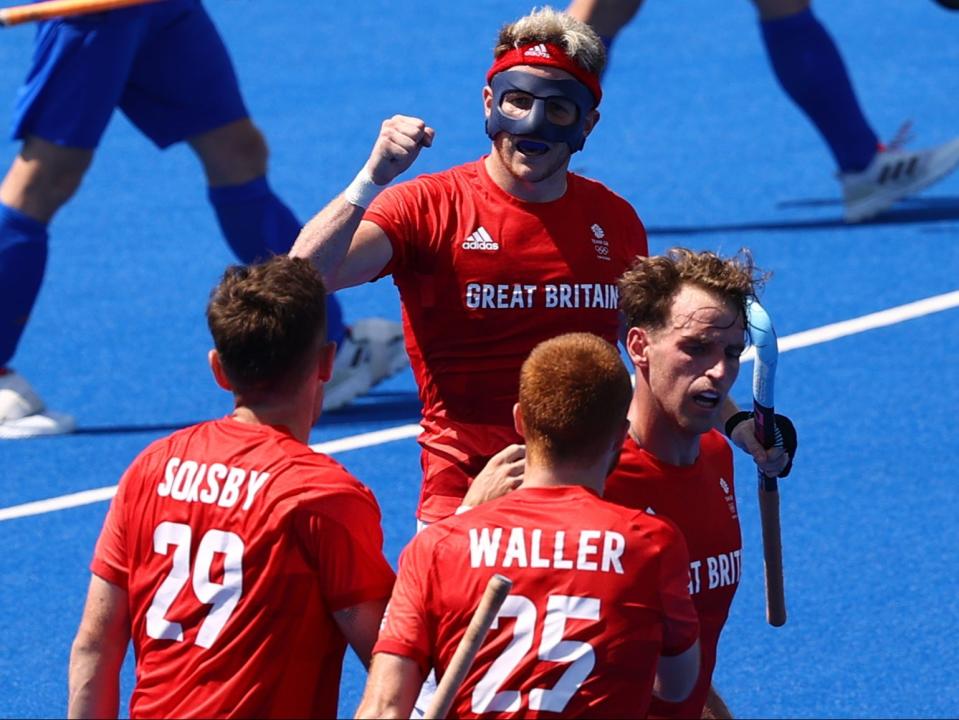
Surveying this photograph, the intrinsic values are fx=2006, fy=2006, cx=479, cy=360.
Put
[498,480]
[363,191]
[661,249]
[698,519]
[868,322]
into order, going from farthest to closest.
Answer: [661,249] < [868,322] < [363,191] < [698,519] < [498,480]

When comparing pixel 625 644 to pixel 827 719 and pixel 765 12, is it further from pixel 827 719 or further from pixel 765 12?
pixel 765 12

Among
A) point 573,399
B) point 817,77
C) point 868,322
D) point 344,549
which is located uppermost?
point 817,77

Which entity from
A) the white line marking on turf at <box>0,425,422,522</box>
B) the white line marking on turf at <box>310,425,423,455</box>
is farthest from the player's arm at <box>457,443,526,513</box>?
the white line marking on turf at <box>310,425,423,455</box>

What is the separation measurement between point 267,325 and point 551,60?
1415 millimetres

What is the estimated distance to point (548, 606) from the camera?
367 centimetres

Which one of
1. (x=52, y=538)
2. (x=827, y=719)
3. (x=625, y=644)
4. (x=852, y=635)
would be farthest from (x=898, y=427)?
(x=625, y=644)

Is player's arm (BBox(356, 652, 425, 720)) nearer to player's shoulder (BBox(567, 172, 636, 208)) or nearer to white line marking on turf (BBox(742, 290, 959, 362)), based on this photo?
player's shoulder (BBox(567, 172, 636, 208))

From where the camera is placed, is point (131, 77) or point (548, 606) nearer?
point (548, 606)

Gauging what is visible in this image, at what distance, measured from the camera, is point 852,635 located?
6.53 m

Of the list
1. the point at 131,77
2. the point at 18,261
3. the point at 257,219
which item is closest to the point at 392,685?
the point at 18,261

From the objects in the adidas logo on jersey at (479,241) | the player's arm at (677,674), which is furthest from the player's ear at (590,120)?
the player's arm at (677,674)

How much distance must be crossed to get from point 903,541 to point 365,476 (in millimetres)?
2109

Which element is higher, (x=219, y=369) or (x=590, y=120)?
(x=590, y=120)

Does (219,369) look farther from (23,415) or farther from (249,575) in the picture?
(23,415)
